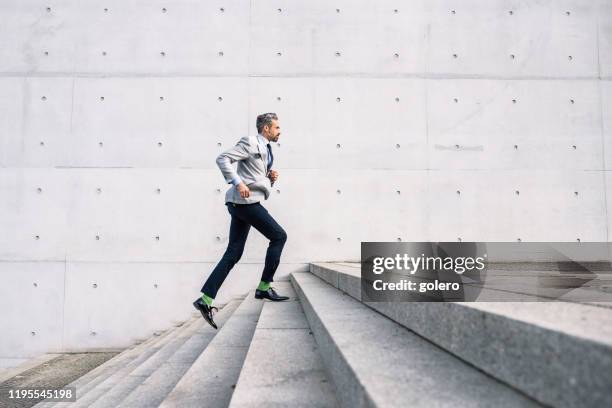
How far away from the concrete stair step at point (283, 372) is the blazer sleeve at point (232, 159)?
0.98 metres

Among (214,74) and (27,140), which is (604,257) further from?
(27,140)

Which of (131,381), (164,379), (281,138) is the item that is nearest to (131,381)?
(131,381)

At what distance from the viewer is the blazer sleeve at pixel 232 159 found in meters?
2.60

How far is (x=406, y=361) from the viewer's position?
103 centimetres

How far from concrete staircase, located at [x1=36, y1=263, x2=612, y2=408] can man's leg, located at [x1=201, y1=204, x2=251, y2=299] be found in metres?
0.43

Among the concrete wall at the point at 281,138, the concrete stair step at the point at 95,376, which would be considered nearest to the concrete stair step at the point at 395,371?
the concrete stair step at the point at 95,376

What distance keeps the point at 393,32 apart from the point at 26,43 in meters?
4.35

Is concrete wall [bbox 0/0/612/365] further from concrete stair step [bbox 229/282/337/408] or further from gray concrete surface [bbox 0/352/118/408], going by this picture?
concrete stair step [bbox 229/282/337/408]

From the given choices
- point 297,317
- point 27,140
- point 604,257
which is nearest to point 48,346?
point 27,140

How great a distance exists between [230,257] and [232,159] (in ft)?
2.18

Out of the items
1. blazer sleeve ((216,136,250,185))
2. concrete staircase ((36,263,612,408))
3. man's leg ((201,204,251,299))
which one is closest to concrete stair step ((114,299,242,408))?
concrete staircase ((36,263,612,408))

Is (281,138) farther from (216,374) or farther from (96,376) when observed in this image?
(216,374)

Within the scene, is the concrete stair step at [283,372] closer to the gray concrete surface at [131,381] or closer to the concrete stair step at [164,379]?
the concrete stair step at [164,379]

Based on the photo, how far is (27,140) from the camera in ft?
14.8
